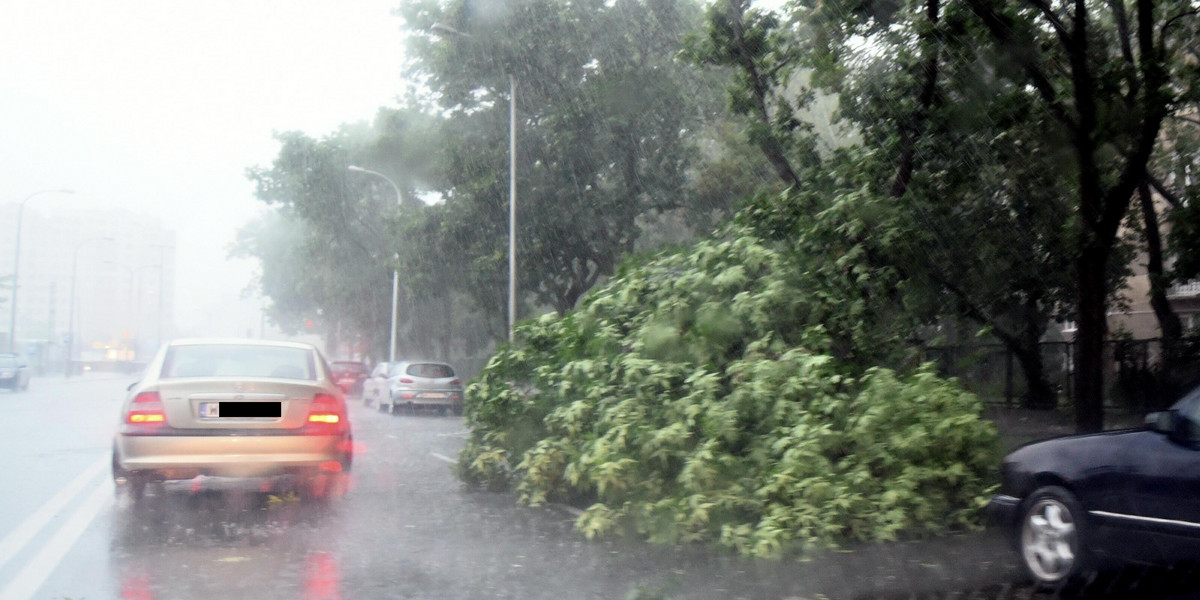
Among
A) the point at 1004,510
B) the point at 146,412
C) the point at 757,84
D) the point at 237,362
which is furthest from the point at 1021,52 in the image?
the point at 146,412

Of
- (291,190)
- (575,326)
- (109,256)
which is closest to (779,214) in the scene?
(575,326)

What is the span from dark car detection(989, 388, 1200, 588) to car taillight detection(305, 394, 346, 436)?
549 centimetres

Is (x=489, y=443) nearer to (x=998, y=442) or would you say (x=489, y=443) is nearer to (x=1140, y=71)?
(x=998, y=442)

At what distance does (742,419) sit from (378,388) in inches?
963

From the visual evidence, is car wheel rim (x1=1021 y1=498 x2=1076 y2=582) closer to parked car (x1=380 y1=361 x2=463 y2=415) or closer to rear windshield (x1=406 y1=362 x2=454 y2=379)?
parked car (x1=380 y1=361 x2=463 y2=415)

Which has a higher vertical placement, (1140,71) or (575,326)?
(1140,71)

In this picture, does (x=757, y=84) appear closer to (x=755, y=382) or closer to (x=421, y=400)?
(x=755, y=382)

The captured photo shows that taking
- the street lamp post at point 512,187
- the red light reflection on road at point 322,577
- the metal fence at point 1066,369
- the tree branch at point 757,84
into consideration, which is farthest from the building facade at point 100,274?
the red light reflection on road at point 322,577

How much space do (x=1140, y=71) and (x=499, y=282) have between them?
63.1 feet

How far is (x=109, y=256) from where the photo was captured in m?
121

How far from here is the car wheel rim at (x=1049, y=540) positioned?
5.92m

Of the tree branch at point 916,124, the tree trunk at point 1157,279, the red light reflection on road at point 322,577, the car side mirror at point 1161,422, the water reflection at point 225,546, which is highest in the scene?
the tree branch at point 916,124

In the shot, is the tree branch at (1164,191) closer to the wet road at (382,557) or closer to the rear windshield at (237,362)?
the wet road at (382,557)

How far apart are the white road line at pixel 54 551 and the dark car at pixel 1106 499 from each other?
18.3 feet
